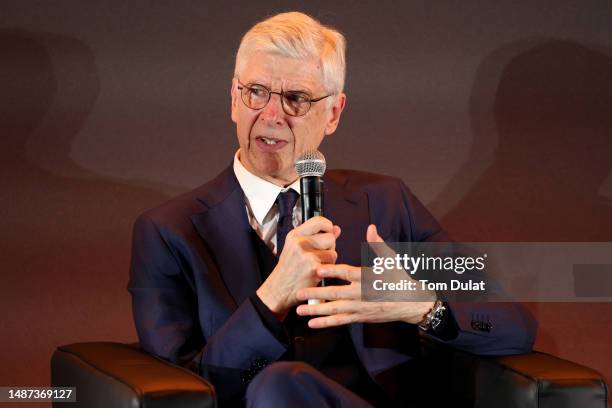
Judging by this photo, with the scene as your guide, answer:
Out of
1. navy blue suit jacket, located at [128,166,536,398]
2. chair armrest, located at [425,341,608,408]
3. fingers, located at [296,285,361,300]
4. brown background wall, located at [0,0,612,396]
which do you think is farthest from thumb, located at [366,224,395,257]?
brown background wall, located at [0,0,612,396]

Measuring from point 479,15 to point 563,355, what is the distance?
1123 millimetres

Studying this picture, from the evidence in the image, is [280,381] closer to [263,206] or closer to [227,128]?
[263,206]

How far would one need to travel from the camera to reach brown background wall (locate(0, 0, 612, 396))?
8.72ft

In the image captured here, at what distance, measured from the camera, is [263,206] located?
2170mm

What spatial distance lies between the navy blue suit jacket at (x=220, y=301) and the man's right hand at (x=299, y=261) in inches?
2.3

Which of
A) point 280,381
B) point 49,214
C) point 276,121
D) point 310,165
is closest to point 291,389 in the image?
point 280,381

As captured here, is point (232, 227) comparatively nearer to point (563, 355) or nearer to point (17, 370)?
point (17, 370)

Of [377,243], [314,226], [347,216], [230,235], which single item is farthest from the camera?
[347,216]

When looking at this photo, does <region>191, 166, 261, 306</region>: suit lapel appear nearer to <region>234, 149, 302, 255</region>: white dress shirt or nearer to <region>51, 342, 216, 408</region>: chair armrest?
<region>234, 149, 302, 255</region>: white dress shirt

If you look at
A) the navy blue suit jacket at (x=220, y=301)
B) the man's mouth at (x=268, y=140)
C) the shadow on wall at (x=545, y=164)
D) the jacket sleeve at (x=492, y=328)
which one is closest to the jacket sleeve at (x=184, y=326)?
the navy blue suit jacket at (x=220, y=301)

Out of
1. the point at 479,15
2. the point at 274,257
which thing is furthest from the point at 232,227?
the point at 479,15

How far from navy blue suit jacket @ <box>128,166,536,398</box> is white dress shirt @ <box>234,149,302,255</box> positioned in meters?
0.03

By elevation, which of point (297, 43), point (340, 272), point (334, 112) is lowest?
point (340, 272)

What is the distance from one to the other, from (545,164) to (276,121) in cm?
120
